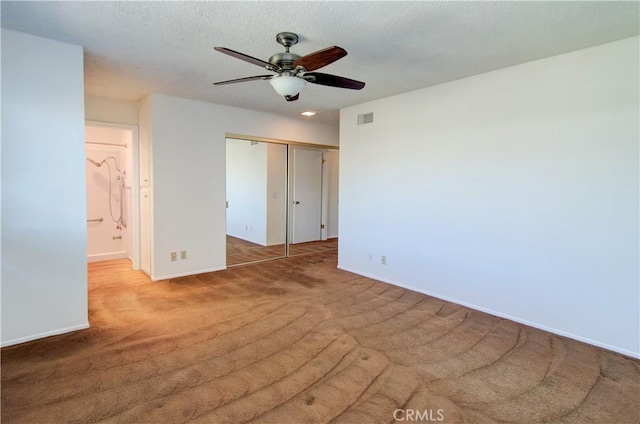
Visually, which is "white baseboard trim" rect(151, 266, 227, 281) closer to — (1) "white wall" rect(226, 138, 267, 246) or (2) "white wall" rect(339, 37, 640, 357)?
(1) "white wall" rect(226, 138, 267, 246)

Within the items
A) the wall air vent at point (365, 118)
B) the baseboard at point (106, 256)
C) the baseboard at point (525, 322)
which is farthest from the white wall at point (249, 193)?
the baseboard at point (525, 322)

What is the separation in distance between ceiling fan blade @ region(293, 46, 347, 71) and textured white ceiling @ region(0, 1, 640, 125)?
1.05ft

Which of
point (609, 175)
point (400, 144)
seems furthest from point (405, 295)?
point (609, 175)

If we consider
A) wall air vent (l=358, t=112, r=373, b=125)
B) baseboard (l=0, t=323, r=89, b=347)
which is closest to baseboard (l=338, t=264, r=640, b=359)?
wall air vent (l=358, t=112, r=373, b=125)

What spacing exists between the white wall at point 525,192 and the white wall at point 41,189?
3.42 m

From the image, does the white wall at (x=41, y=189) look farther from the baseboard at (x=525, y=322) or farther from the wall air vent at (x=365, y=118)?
the baseboard at (x=525, y=322)

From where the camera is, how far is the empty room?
220 centimetres

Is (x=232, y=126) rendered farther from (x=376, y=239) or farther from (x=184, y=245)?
(x=376, y=239)

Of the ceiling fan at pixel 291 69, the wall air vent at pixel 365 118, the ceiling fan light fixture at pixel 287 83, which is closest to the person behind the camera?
the ceiling fan at pixel 291 69

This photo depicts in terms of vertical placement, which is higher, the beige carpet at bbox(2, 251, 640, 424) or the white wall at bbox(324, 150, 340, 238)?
the white wall at bbox(324, 150, 340, 238)

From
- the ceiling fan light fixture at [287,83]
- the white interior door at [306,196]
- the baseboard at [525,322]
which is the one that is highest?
the ceiling fan light fixture at [287,83]

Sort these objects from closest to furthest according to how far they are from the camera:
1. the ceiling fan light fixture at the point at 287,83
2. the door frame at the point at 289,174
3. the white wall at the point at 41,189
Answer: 1. the ceiling fan light fixture at the point at 287,83
2. the white wall at the point at 41,189
3. the door frame at the point at 289,174

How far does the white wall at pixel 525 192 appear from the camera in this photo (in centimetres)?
276

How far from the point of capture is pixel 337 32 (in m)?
2.56
